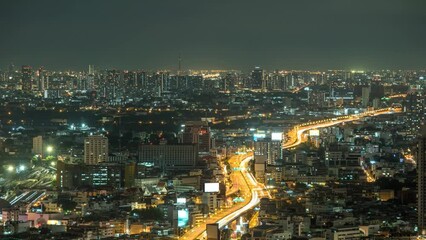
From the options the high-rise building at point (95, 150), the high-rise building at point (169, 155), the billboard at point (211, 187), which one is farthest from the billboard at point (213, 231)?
the high-rise building at point (95, 150)

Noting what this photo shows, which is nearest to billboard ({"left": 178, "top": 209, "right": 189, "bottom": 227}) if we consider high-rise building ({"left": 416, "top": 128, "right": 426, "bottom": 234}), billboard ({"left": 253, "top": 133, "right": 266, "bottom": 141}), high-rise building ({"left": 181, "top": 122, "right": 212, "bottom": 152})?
high-rise building ({"left": 416, "top": 128, "right": 426, "bottom": 234})

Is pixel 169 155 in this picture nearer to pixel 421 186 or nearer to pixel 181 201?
pixel 181 201

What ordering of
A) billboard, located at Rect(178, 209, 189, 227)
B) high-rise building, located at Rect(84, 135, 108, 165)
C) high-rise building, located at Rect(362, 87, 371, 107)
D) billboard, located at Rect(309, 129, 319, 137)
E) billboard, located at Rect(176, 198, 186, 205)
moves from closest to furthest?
1. billboard, located at Rect(178, 209, 189, 227)
2. billboard, located at Rect(176, 198, 186, 205)
3. high-rise building, located at Rect(84, 135, 108, 165)
4. billboard, located at Rect(309, 129, 319, 137)
5. high-rise building, located at Rect(362, 87, 371, 107)

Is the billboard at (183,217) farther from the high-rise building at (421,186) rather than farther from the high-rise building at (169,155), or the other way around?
the high-rise building at (169,155)

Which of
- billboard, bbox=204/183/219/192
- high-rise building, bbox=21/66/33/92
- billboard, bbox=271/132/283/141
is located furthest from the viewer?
high-rise building, bbox=21/66/33/92

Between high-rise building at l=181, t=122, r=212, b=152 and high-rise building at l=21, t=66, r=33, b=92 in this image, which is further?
high-rise building at l=21, t=66, r=33, b=92

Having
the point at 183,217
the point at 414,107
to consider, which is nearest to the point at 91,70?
the point at 414,107

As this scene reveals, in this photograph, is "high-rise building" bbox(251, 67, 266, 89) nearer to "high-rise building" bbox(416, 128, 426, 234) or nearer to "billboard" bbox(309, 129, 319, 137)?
"billboard" bbox(309, 129, 319, 137)
